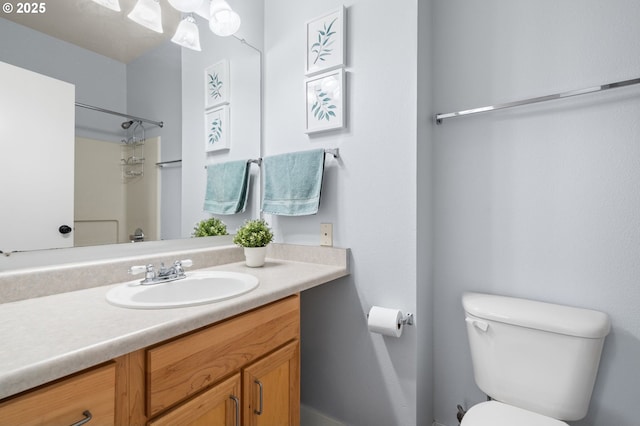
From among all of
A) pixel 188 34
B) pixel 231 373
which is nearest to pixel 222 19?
pixel 188 34

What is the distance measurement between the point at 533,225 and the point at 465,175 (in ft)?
1.12

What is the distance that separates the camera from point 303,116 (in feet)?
5.38

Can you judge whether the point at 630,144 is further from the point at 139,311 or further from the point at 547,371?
the point at 139,311

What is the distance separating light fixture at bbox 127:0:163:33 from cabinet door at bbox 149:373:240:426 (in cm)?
145

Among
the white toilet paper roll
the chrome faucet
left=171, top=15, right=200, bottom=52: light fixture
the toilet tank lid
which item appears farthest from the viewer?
left=171, top=15, right=200, bottom=52: light fixture

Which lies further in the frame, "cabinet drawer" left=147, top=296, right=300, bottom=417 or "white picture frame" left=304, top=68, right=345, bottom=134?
"white picture frame" left=304, top=68, right=345, bottom=134

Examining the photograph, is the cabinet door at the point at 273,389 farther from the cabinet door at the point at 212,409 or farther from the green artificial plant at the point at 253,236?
the green artificial plant at the point at 253,236

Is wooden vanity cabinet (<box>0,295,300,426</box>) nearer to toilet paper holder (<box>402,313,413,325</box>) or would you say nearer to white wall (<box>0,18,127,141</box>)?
toilet paper holder (<box>402,313,413,325</box>)

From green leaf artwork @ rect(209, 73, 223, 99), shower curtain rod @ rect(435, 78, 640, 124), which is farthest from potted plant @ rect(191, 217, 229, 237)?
shower curtain rod @ rect(435, 78, 640, 124)

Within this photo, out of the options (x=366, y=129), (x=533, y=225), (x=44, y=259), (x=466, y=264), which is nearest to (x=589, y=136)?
(x=533, y=225)

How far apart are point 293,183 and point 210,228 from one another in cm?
50

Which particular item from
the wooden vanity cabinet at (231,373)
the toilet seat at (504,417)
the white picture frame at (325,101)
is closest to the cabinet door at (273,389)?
the wooden vanity cabinet at (231,373)

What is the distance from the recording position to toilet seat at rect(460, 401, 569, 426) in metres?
0.99

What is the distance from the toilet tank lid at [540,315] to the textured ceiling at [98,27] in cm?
174
